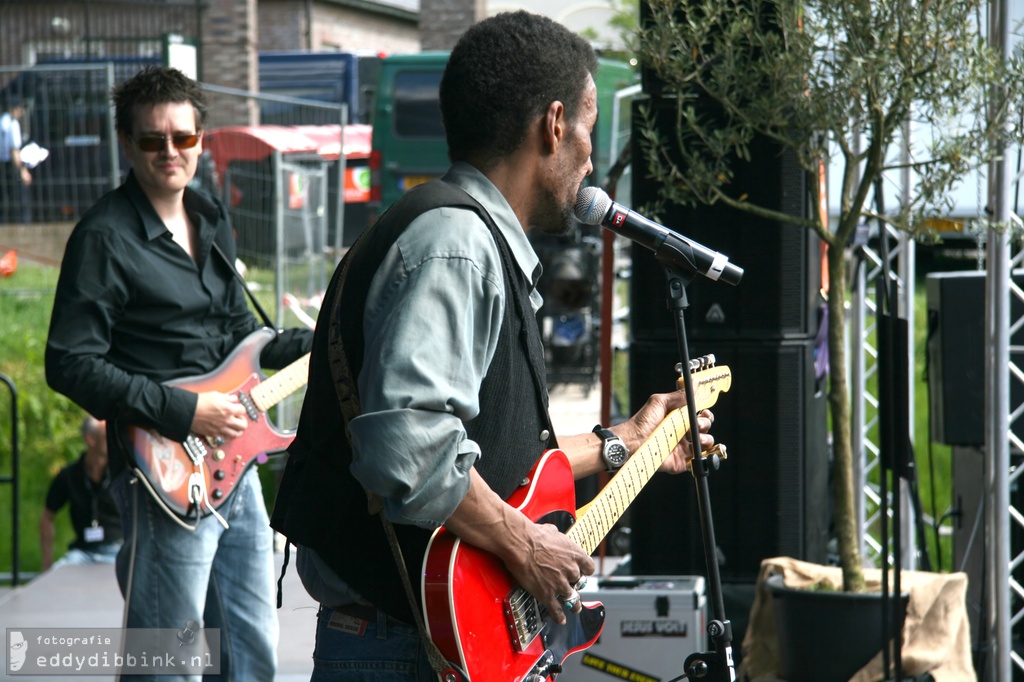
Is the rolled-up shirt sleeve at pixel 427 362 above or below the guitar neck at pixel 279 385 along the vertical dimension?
above

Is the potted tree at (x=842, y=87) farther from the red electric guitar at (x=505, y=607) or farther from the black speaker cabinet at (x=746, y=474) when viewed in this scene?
the red electric guitar at (x=505, y=607)

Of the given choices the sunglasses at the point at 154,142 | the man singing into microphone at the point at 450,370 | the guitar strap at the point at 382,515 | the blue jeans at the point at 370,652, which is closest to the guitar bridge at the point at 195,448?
the sunglasses at the point at 154,142

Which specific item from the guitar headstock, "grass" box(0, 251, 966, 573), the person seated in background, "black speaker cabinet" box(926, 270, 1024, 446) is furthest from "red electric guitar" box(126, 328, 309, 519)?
"grass" box(0, 251, 966, 573)

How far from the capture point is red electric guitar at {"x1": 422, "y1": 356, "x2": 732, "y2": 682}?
81.0 inches

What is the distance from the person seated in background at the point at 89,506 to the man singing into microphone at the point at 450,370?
4600mm

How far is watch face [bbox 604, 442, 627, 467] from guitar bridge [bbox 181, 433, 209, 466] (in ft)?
4.42

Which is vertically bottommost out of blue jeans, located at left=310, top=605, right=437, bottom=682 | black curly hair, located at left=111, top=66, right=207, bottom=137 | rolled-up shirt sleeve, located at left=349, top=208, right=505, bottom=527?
blue jeans, located at left=310, top=605, right=437, bottom=682

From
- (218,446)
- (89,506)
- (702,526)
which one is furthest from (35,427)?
(702,526)

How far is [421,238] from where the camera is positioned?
1.98 m

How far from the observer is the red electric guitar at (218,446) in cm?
339

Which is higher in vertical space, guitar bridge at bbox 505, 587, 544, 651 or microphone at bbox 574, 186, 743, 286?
microphone at bbox 574, 186, 743, 286

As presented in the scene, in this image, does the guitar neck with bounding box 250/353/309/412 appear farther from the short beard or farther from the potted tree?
the short beard

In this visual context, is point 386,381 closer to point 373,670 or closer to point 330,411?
point 330,411

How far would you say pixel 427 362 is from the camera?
6.21ft
